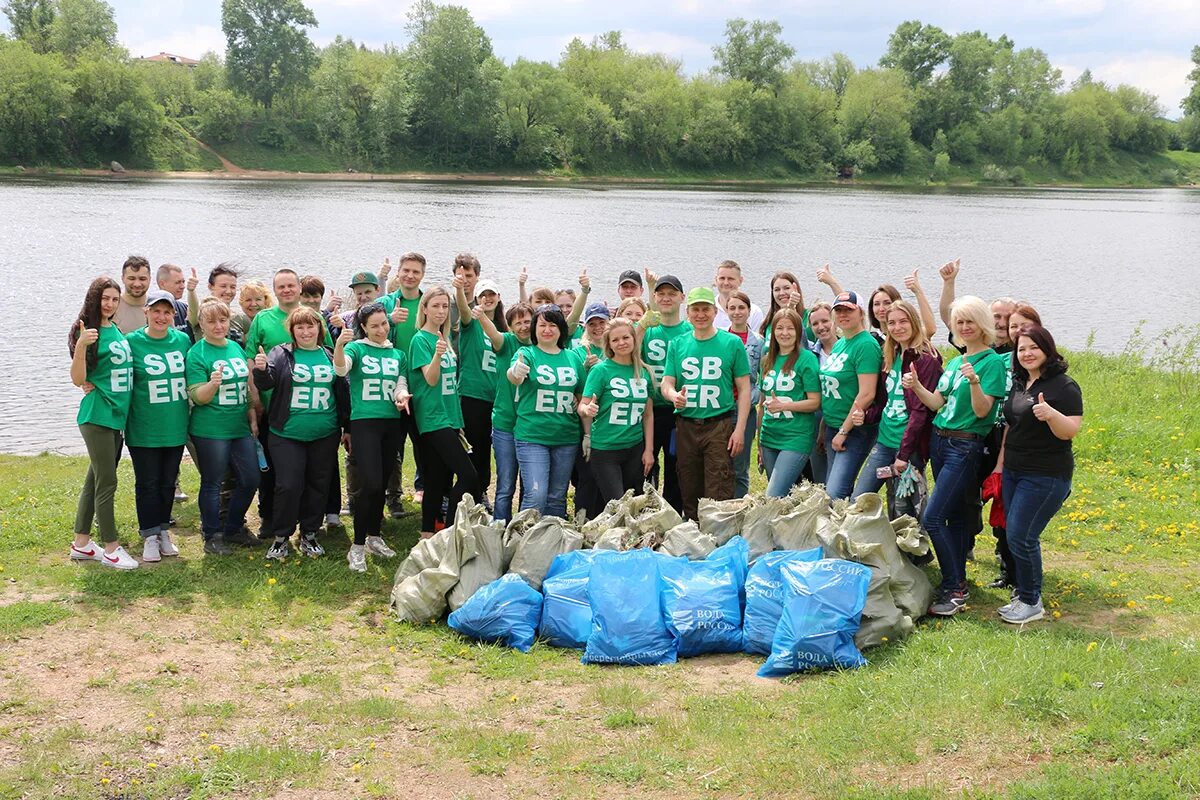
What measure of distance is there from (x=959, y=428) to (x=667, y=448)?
2.63 meters

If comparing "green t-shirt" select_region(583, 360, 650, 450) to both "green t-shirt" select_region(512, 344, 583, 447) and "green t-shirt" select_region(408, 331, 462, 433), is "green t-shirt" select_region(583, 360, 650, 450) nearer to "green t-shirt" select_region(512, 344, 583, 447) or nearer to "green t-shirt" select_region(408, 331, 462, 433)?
"green t-shirt" select_region(512, 344, 583, 447)

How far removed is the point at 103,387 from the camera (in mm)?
7660

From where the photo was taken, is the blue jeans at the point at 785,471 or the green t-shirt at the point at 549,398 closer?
the green t-shirt at the point at 549,398

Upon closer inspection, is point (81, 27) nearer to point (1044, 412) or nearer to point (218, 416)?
point (218, 416)

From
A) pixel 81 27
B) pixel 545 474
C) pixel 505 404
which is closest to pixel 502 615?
pixel 545 474

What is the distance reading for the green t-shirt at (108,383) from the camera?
7652mm

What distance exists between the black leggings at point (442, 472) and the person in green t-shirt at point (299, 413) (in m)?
0.75

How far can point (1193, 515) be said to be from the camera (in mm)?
9305

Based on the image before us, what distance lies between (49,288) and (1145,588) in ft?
79.2

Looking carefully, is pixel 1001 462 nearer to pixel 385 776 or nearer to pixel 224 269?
pixel 385 776

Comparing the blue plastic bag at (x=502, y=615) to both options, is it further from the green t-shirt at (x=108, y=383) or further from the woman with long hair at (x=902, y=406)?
the green t-shirt at (x=108, y=383)

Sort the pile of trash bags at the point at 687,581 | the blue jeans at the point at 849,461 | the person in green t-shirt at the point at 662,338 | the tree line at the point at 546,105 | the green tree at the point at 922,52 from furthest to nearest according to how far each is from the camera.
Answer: the green tree at the point at 922,52, the tree line at the point at 546,105, the person in green t-shirt at the point at 662,338, the blue jeans at the point at 849,461, the pile of trash bags at the point at 687,581

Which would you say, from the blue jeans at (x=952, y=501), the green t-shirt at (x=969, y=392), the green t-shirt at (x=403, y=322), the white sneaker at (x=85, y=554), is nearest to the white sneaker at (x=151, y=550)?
the white sneaker at (x=85, y=554)

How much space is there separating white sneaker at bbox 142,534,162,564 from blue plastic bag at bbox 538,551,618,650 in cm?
319
